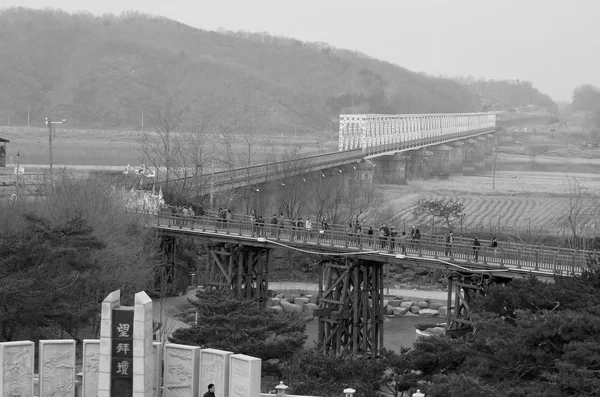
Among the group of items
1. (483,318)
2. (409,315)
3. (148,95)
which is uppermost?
(148,95)

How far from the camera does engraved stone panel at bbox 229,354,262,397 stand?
1747cm

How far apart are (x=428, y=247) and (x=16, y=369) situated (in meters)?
15.0

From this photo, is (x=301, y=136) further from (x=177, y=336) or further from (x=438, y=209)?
(x=177, y=336)

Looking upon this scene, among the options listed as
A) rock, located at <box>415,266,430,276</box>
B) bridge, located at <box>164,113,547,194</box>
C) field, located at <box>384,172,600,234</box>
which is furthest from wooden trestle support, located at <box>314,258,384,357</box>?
field, located at <box>384,172,600,234</box>

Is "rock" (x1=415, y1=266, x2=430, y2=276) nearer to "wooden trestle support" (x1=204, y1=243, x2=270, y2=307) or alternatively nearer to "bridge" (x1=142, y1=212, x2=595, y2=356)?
"bridge" (x1=142, y1=212, x2=595, y2=356)

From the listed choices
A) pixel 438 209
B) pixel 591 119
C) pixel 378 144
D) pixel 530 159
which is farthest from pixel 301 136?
pixel 438 209

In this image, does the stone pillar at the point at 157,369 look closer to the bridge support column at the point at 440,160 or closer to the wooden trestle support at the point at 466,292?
the wooden trestle support at the point at 466,292

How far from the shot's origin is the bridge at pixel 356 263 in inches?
1148

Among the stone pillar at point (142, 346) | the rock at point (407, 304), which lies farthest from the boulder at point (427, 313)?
the stone pillar at point (142, 346)

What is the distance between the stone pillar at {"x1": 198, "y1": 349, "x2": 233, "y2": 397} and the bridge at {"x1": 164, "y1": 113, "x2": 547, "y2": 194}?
112 ft

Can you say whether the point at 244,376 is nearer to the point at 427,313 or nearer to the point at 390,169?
the point at 427,313

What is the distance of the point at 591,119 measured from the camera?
643ft

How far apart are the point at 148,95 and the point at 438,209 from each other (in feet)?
330

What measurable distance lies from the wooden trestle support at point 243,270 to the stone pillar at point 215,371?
1727 cm
